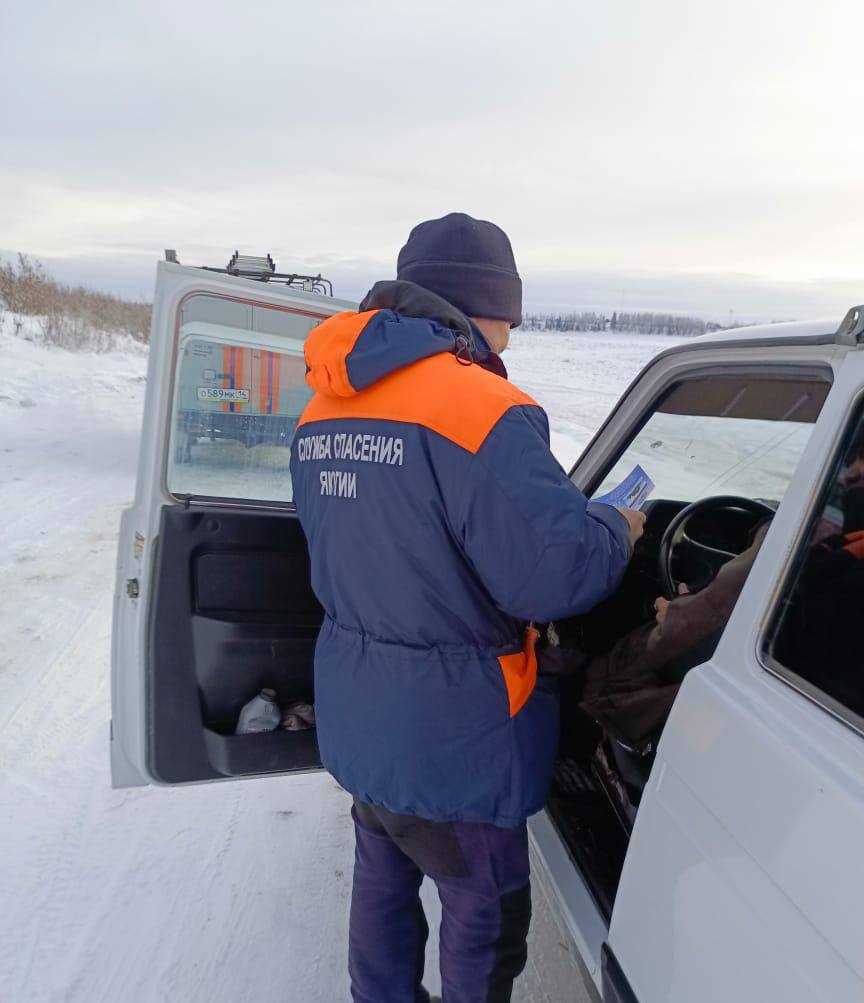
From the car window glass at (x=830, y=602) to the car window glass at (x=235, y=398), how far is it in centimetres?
152

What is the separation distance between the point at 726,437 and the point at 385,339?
6.84ft

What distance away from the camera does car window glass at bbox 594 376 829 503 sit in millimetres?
2267

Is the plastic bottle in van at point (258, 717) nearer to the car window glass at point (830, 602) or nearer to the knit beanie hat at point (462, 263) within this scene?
the knit beanie hat at point (462, 263)

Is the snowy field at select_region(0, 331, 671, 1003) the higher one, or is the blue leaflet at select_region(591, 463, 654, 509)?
the blue leaflet at select_region(591, 463, 654, 509)

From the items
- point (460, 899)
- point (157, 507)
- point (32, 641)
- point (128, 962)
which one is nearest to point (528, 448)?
point (460, 899)

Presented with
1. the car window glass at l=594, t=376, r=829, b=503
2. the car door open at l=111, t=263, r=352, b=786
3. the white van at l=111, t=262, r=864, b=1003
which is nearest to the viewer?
the white van at l=111, t=262, r=864, b=1003

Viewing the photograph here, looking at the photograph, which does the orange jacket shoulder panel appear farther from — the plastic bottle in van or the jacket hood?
the plastic bottle in van

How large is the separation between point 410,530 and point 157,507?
3.54 ft

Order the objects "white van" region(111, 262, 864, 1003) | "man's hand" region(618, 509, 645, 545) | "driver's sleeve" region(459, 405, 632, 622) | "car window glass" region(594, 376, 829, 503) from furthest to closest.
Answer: "car window glass" region(594, 376, 829, 503) → "man's hand" region(618, 509, 645, 545) → "driver's sleeve" region(459, 405, 632, 622) → "white van" region(111, 262, 864, 1003)

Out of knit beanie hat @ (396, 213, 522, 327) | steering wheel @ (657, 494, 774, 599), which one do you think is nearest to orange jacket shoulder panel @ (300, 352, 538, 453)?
knit beanie hat @ (396, 213, 522, 327)

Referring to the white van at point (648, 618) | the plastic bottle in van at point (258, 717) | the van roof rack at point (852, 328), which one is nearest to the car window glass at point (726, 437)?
the white van at point (648, 618)

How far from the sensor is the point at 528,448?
1377 mm

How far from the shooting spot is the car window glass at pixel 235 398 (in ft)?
7.18

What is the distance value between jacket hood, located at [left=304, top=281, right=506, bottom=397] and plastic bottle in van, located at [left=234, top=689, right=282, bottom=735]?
1295 mm
